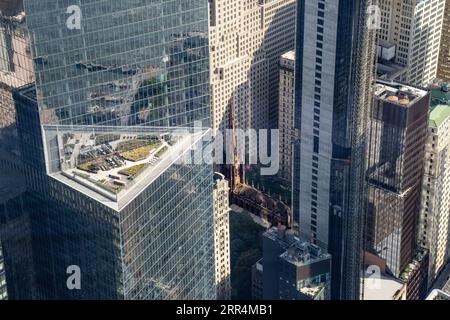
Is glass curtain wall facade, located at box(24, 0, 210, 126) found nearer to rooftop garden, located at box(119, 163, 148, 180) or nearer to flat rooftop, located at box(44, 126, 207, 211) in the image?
flat rooftop, located at box(44, 126, 207, 211)

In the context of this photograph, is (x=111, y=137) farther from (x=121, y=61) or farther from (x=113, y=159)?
(x=121, y=61)

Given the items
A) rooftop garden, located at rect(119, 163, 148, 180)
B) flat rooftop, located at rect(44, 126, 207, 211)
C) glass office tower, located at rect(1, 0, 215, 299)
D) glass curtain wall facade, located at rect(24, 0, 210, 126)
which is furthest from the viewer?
rooftop garden, located at rect(119, 163, 148, 180)

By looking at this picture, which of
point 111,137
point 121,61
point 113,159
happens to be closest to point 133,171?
point 113,159

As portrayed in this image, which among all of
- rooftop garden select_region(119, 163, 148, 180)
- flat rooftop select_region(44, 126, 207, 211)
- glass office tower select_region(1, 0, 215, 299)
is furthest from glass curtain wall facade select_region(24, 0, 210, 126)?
rooftop garden select_region(119, 163, 148, 180)

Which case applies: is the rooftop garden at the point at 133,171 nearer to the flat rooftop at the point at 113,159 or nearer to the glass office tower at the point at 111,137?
the flat rooftop at the point at 113,159
